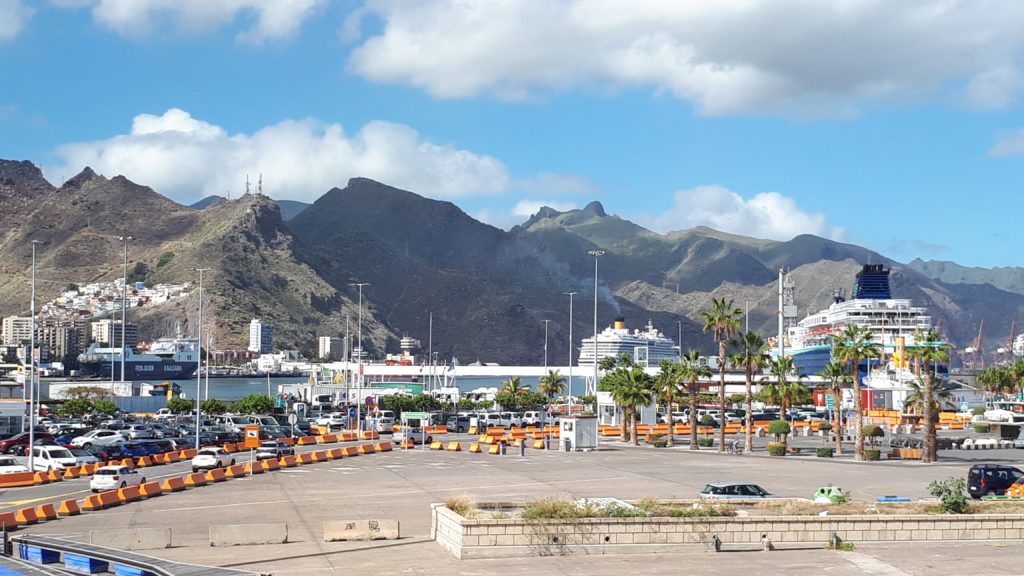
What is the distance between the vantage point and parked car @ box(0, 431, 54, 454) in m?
61.2

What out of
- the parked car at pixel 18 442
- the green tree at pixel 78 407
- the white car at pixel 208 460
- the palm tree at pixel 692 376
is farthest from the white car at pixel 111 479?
the green tree at pixel 78 407

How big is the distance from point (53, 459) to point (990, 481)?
136 feet

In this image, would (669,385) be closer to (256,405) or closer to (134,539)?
(256,405)

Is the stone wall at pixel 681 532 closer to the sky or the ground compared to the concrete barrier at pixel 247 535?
closer to the sky

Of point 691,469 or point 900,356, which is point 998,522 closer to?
point 691,469

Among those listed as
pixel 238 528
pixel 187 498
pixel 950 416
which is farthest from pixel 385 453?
pixel 950 416

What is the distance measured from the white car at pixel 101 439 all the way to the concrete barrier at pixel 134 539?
35598 mm

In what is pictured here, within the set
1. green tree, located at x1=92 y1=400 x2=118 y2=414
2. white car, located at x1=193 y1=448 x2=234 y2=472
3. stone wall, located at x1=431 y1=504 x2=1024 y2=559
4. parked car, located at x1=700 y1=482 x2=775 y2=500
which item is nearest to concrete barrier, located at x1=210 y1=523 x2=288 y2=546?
stone wall, located at x1=431 y1=504 x2=1024 y2=559

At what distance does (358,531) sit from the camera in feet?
94.5

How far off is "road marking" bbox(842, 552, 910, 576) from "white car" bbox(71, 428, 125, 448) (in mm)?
46932

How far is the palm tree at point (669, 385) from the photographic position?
7881 cm

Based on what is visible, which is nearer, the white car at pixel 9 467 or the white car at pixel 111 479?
the white car at pixel 111 479

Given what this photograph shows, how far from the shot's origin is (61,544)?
27125 mm

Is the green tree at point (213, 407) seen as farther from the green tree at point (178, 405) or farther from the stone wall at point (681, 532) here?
the stone wall at point (681, 532)
